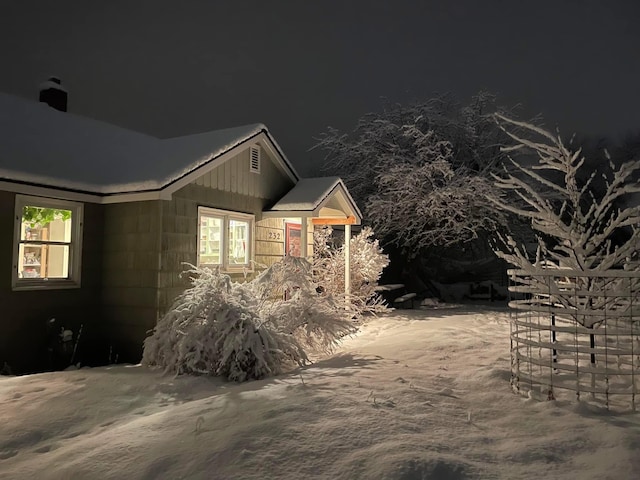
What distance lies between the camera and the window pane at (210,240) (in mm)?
9781

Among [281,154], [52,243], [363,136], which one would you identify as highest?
[363,136]

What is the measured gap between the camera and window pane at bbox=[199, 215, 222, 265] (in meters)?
9.78

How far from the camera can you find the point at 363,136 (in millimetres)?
19812

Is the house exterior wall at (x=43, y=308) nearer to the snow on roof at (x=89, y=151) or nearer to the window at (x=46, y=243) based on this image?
the window at (x=46, y=243)

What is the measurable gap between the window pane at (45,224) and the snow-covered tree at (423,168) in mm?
11490

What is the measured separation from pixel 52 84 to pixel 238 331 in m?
9.97

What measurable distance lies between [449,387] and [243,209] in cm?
672

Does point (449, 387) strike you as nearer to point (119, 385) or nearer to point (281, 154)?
point (119, 385)

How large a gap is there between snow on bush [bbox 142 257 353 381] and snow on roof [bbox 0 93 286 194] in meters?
2.42

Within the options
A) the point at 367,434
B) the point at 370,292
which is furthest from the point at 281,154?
the point at 367,434

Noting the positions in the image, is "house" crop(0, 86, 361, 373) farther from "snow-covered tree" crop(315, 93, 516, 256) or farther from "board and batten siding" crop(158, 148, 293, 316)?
"snow-covered tree" crop(315, 93, 516, 256)

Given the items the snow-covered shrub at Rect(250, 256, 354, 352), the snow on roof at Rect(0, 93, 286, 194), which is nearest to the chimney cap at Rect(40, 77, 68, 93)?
the snow on roof at Rect(0, 93, 286, 194)

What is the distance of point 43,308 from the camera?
809 cm

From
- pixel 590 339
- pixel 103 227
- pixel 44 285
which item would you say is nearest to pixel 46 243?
pixel 44 285
